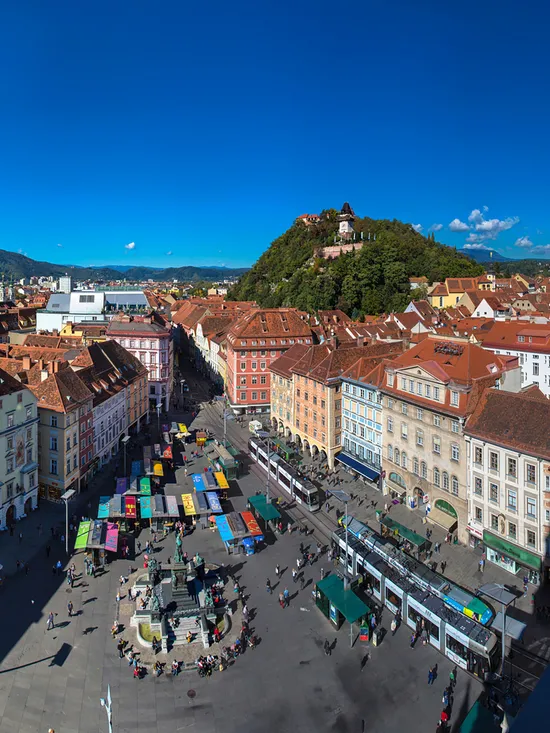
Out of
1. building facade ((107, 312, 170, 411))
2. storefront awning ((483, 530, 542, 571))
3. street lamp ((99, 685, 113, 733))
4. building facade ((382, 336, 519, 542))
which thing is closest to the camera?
street lamp ((99, 685, 113, 733))

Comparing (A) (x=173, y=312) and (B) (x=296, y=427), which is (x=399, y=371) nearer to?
(B) (x=296, y=427)

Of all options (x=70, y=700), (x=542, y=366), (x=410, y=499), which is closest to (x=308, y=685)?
(x=70, y=700)

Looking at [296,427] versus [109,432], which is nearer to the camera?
[109,432]

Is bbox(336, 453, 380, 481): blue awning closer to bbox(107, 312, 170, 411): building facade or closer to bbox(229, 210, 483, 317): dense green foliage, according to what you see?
bbox(107, 312, 170, 411): building facade

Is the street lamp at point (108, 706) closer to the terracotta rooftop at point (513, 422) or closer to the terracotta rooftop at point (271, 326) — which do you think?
the terracotta rooftop at point (513, 422)

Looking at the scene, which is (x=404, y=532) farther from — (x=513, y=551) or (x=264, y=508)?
A: (x=264, y=508)

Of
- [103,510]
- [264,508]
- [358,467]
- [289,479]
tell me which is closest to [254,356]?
[358,467]

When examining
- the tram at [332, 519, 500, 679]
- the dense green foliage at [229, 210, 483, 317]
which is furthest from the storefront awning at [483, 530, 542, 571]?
the dense green foliage at [229, 210, 483, 317]
